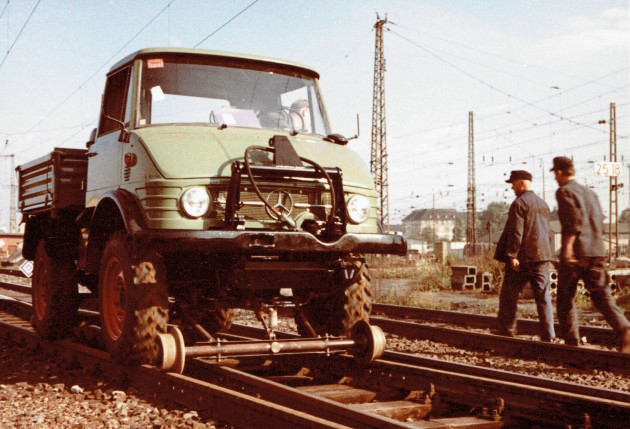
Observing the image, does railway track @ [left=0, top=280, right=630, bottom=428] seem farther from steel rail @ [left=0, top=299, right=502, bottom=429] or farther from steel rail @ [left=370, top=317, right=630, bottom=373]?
steel rail @ [left=370, top=317, right=630, bottom=373]

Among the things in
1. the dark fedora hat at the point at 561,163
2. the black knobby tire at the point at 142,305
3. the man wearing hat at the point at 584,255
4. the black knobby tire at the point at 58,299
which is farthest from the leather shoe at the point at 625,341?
the black knobby tire at the point at 58,299

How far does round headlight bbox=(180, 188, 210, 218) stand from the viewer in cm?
577

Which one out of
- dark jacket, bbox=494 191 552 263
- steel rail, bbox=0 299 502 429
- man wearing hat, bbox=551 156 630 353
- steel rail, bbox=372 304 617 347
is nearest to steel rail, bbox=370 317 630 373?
man wearing hat, bbox=551 156 630 353

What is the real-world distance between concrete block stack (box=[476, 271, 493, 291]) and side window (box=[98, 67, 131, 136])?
478 inches

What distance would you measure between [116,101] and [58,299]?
2.46 meters

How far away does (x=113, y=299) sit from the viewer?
6543 mm

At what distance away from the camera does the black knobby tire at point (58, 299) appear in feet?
27.3

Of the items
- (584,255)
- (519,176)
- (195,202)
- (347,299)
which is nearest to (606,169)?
(519,176)

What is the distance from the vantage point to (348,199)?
6320 millimetres

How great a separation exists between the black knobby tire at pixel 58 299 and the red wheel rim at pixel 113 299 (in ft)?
6.19

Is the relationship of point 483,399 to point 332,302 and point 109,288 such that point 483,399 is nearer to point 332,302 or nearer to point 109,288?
point 332,302

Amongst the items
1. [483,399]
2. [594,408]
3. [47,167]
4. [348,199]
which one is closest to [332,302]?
[348,199]

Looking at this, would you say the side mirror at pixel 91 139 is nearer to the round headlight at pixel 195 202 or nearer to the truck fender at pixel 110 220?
the truck fender at pixel 110 220

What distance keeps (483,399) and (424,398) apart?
20.8 inches
